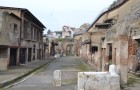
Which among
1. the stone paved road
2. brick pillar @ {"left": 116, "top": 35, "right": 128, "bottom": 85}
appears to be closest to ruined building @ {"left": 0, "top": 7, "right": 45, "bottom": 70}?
the stone paved road

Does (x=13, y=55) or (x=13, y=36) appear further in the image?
(x=13, y=55)

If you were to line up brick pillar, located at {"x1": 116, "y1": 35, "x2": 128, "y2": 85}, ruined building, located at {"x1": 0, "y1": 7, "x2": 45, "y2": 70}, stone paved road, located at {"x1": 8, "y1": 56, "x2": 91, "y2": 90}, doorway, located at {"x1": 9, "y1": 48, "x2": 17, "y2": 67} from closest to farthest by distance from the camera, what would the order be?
1. brick pillar, located at {"x1": 116, "y1": 35, "x2": 128, "y2": 85}
2. stone paved road, located at {"x1": 8, "y1": 56, "x2": 91, "y2": 90}
3. ruined building, located at {"x1": 0, "y1": 7, "x2": 45, "y2": 70}
4. doorway, located at {"x1": 9, "y1": 48, "x2": 17, "y2": 67}

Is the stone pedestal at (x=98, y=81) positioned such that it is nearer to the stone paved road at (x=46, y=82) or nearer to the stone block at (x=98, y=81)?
the stone block at (x=98, y=81)

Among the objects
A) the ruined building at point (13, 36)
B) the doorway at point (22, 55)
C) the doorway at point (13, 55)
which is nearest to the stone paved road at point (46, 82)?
the ruined building at point (13, 36)

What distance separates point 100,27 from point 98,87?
25122 millimetres

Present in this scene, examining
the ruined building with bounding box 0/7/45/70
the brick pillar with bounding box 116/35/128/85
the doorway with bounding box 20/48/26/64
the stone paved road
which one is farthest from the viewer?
the doorway with bounding box 20/48/26/64

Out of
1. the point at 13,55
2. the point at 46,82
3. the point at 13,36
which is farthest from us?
the point at 13,55

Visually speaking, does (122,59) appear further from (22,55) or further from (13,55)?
(22,55)

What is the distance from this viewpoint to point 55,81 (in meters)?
16.4

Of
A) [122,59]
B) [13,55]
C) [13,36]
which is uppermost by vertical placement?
[13,36]

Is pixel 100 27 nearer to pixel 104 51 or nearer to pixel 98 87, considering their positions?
pixel 104 51

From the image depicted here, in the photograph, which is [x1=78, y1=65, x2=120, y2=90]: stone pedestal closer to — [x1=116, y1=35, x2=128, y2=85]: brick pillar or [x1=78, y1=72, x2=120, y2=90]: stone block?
[x1=78, y1=72, x2=120, y2=90]: stone block

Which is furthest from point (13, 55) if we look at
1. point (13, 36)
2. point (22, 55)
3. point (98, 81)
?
point (98, 81)

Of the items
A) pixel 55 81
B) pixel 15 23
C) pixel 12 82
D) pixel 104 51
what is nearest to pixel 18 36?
pixel 15 23
